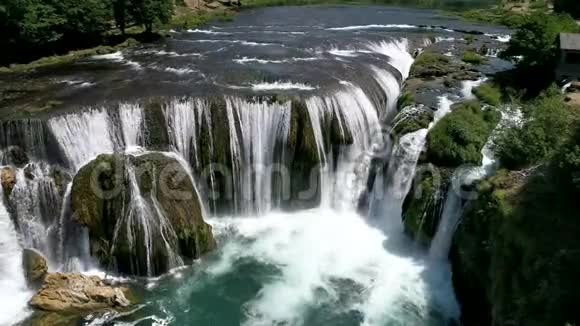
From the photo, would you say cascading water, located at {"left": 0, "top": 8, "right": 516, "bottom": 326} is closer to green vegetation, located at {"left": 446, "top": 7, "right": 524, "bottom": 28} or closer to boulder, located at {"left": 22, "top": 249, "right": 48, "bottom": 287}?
boulder, located at {"left": 22, "top": 249, "right": 48, "bottom": 287}

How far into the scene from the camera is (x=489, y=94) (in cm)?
3020

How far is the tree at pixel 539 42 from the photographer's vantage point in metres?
32.2

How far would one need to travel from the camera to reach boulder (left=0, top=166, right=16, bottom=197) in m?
21.3

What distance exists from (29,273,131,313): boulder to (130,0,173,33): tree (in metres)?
31.7

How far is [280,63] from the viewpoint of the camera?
1406 inches

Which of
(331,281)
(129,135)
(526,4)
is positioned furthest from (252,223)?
(526,4)

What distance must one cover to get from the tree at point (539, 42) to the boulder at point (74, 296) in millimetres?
29368

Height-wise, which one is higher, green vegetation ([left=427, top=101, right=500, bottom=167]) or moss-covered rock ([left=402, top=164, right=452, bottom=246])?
green vegetation ([left=427, top=101, right=500, bottom=167])

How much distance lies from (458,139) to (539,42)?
13558 millimetres

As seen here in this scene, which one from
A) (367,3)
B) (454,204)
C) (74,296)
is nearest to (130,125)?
(74,296)

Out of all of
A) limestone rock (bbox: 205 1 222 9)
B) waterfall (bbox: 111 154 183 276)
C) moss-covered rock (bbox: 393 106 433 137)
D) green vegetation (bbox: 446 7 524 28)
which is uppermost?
limestone rock (bbox: 205 1 222 9)

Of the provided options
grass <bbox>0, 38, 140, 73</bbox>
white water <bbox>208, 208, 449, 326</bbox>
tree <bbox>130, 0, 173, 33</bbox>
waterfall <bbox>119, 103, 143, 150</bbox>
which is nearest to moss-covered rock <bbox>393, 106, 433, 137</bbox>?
white water <bbox>208, 208, 449, 326</bbox>

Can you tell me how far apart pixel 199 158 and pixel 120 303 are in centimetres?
841

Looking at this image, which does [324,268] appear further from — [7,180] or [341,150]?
[7,180]
